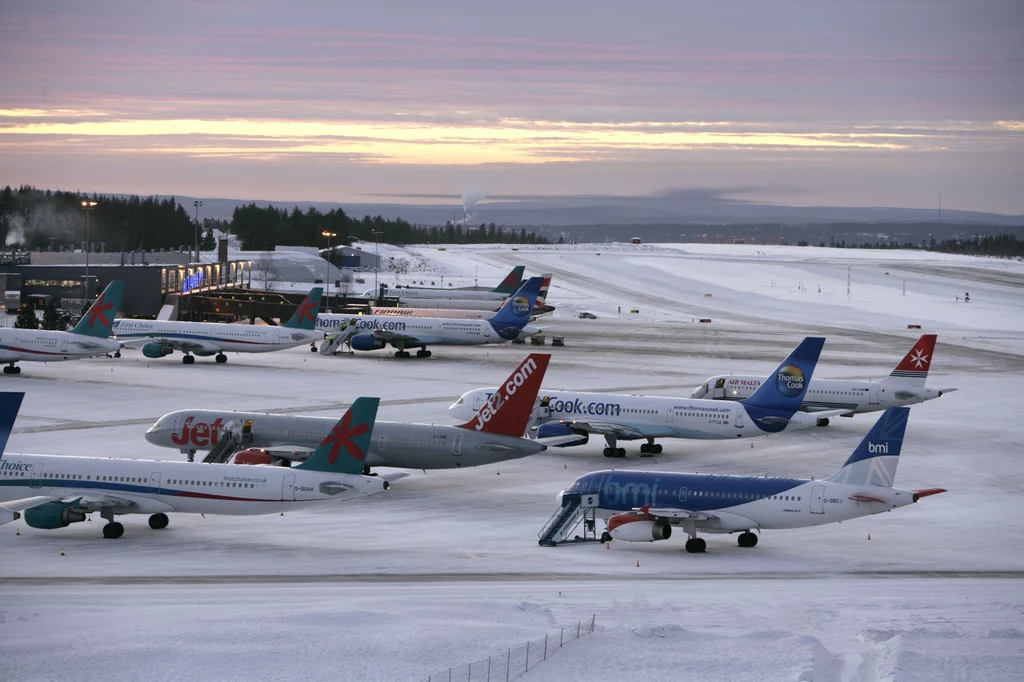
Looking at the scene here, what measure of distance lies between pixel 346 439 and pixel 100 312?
54803 mm

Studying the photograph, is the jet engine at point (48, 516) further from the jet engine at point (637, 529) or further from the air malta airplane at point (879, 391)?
the air malta airplane at point (879, 391)

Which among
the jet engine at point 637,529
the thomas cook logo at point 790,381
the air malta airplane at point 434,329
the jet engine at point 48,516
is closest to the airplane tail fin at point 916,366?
the thomas cook logo at point 790,381

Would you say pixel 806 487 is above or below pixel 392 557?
above

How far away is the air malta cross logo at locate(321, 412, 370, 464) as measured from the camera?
143 ft

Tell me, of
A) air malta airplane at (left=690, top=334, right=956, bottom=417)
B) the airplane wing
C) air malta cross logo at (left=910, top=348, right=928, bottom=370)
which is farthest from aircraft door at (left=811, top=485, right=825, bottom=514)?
air malta cross logo at (left=910, top=348, right=928, bottom=370)

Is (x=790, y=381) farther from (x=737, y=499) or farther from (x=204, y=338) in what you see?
(x=204, y=338)

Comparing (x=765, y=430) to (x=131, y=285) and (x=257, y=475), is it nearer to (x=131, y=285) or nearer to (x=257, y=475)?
(x=257, y=475)

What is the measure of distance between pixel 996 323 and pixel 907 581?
125787 mm

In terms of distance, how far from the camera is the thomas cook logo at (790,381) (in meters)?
62.0

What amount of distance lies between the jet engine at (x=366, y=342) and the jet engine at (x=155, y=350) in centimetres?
1653

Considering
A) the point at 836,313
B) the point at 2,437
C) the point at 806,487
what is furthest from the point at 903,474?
the point at 836,313

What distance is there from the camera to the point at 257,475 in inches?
1711

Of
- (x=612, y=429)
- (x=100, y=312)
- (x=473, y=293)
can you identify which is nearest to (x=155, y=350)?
(x=100, y=312)

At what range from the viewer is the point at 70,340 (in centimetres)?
9125
